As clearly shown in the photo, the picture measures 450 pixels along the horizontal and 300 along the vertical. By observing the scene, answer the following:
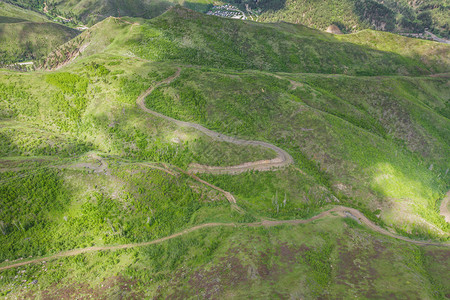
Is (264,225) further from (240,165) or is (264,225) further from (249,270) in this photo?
(240,165)

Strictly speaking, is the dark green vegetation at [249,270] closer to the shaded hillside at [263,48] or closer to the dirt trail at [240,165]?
the dirt trail at [240,165]

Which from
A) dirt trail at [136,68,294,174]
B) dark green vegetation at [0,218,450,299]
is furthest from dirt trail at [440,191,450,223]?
dirt trail at [136,68,294,174]

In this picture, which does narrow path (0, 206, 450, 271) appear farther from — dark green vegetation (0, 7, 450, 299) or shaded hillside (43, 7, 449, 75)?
shaded hillside (43, 7, 449, 75)

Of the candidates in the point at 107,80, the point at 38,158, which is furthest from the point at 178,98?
the point at 38,158

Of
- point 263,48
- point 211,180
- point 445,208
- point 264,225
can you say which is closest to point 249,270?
point 264,225

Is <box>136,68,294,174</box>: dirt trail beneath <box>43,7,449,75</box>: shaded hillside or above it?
beneath

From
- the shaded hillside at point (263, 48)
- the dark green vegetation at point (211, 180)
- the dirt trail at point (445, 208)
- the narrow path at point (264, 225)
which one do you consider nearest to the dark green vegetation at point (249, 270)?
the dark green vegetation at point (211, 180)

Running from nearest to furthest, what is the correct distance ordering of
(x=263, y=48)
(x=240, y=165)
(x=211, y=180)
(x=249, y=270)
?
(x=249, y=270) → (x=211, y=180) → (x=240, y=165) → (x=263, y=48)

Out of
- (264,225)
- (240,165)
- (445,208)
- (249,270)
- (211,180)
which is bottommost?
(445,208)

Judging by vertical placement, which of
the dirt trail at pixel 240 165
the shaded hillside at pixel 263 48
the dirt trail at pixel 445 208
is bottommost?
the dirt trail at pixel 445 208
